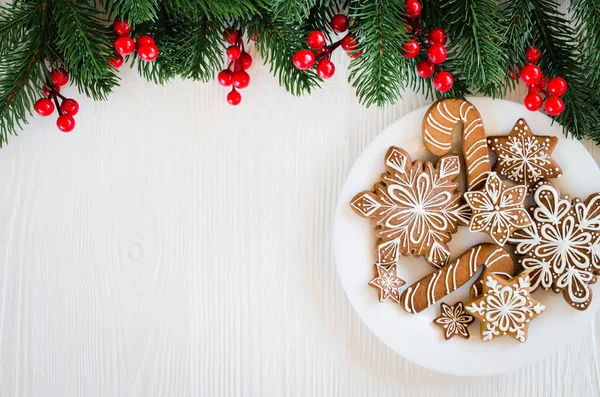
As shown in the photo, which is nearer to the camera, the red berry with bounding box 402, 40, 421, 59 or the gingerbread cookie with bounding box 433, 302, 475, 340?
the red berry with bounding box 402, 40, 421, 59

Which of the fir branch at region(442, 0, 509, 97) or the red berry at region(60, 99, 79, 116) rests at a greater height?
the fir branch at region(442, 0, 509, 97)

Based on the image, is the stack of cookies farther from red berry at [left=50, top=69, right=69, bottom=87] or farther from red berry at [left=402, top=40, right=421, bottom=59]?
red berry at [left=50, top=69, right=69, bottom=87]

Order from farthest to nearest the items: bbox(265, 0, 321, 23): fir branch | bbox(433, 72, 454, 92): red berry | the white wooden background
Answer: the white wooden background, bbox(433, 72, 454, 92): red berry, bbox(265, 0, 321, 23): fir branch

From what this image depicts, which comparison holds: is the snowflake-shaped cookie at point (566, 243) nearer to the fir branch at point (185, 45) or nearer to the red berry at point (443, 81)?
the red berry at point (443, 81)

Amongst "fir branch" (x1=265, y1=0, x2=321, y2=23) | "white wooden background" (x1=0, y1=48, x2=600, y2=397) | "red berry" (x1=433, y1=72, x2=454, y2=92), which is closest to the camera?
"fir branch" (x1=265, y1=0, x2=321, y2=23)

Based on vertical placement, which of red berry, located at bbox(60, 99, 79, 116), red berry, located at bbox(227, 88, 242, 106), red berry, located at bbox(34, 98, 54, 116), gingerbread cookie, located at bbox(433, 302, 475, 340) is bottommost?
gingerbread cookie, located at bbox(433, 302, 475, 340)

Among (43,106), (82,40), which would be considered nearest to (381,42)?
(82,40)

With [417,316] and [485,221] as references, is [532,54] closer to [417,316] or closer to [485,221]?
[485,221]

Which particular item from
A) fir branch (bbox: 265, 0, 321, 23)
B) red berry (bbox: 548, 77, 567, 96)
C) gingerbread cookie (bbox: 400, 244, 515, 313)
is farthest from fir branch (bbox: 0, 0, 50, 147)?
red berry (bbox: 548, 77, 567, 96)
